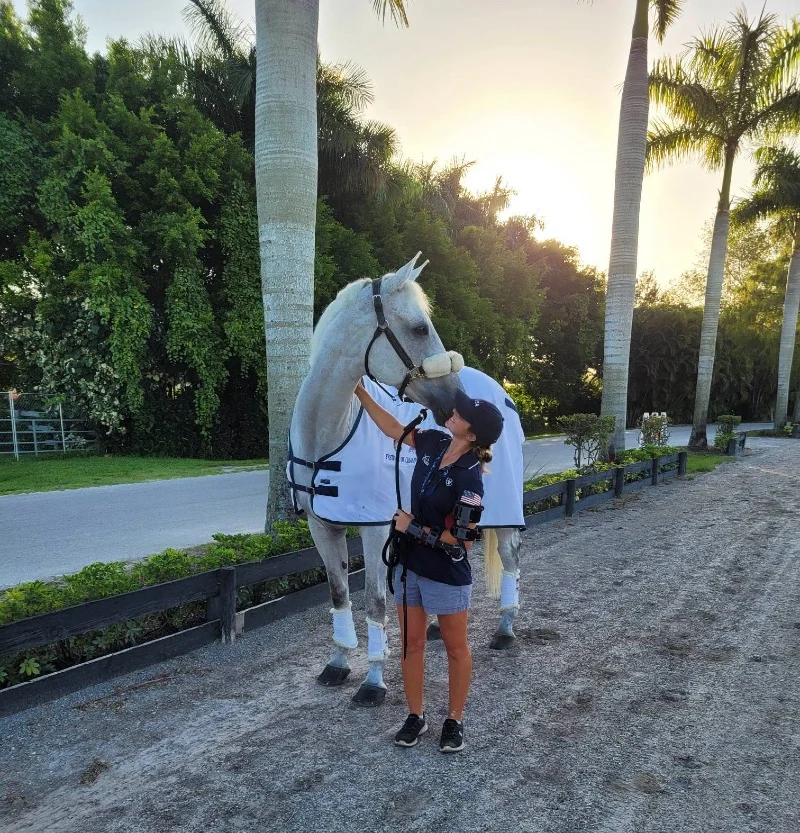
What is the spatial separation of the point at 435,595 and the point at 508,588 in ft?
5.77

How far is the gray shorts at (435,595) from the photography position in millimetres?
2799

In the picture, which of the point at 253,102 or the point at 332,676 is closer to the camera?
the point at 332,676

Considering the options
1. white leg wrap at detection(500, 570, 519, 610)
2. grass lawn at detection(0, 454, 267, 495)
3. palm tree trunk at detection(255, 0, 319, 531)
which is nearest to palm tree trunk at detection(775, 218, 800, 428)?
grass lawn at detection(0, 454, 267, 495)

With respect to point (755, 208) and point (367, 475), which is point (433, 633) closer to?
point (367, 475)

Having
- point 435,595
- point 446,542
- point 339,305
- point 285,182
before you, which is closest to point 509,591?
point 435,595

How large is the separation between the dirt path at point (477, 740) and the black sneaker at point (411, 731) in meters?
0.05

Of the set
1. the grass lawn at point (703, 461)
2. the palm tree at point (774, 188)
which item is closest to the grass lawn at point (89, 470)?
the grass lawn at point (703, 461)

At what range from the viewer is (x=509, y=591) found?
14.4 feet

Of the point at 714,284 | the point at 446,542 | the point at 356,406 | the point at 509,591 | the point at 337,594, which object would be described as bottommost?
the point at 509,591

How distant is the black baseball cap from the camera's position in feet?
8.55

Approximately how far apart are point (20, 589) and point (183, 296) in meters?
11.4

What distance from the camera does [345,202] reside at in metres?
18.7

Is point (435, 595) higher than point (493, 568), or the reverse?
point (435, 595)

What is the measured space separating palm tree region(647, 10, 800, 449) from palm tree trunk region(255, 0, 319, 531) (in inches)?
496
